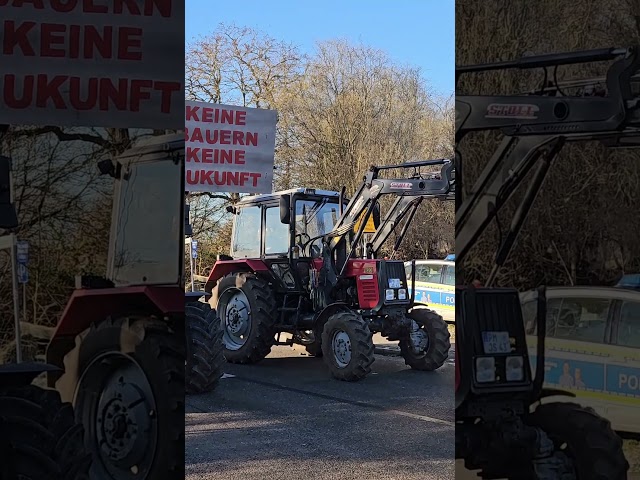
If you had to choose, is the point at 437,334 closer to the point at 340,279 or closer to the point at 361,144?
the point at 340,279

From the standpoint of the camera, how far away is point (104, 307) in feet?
6.88

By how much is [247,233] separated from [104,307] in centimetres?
825

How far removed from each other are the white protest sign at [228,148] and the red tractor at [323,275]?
3.48 meters

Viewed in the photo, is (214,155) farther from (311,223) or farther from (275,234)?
(275,234)

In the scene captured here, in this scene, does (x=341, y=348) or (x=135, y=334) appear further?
(x=341, y=348)

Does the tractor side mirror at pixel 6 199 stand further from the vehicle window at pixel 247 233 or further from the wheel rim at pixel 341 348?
the vehicle window at pixel 247 233

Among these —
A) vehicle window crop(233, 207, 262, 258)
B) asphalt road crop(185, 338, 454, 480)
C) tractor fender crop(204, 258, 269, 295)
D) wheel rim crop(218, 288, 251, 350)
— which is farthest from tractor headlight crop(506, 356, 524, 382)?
vehicle window crop(233, 207, 262, 258)

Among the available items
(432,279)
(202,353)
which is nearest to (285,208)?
(202,353)

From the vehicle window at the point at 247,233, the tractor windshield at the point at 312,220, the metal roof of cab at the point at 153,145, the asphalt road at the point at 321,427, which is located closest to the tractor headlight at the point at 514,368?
the metal roof of cab at the point at 153,145

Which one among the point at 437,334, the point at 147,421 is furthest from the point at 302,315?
the point at 147,421

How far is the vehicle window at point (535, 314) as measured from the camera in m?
2.23

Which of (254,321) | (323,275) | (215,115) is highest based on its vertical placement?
(215,115)

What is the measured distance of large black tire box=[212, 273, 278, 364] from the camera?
934cm

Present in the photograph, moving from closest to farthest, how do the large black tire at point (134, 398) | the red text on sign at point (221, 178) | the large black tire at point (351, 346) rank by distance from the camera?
1. the large black tire at point (134, 398)
2. the red text on sign at point (221, 178)
3. the large black tire at point (351, 346)
